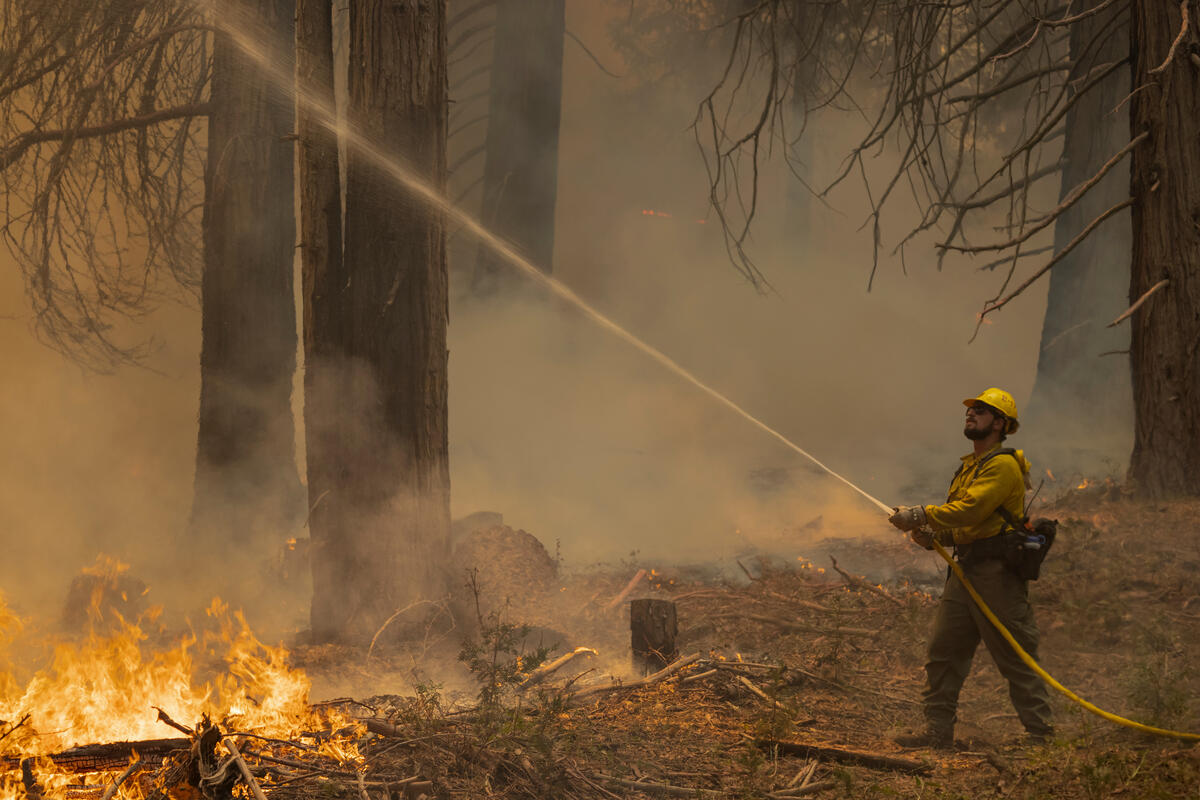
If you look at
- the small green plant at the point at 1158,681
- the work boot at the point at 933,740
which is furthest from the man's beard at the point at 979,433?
the work boot at the point at 933,740

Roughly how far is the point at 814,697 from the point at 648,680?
971 mm

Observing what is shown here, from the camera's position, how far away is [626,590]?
838 cm

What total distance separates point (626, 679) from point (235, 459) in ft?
16.6

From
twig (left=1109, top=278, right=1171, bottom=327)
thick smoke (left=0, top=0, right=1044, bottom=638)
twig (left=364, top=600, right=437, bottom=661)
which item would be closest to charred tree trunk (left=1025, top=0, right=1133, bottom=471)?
thick smoke (left=0, top=0, right=1044, bottom=638)

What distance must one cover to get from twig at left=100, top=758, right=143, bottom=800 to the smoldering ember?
0.19 ft

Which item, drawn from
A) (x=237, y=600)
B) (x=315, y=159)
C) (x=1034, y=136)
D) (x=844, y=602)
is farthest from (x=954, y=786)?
(x=237, y=600)

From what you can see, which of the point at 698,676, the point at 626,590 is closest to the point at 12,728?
the point at 698,676

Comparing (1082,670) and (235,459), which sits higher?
(235,459)

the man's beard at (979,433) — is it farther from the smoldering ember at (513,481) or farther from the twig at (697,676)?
the twig at (697,676)

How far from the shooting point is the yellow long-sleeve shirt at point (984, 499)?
4.76m

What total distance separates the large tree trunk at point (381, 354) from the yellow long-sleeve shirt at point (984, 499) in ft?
11.6

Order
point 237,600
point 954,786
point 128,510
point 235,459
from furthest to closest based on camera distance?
point 128,510 → point 235,459 → point 237,600 → point 954,786

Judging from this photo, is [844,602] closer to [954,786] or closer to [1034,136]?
[954,786]

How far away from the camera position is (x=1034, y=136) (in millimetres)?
6840
